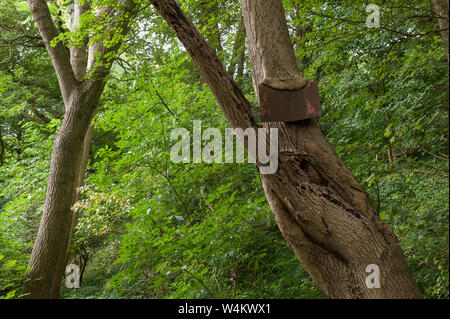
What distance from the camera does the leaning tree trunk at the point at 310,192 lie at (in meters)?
2.24

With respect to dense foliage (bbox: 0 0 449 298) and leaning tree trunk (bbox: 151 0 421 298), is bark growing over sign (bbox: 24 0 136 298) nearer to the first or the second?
dense foliage (bbox: 0 0 449 298)

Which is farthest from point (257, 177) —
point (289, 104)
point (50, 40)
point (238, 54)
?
point (238, 54)

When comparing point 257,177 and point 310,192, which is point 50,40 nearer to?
point 257,177

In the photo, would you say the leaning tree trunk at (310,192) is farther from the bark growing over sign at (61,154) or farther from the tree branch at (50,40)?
the tree branch at (50,40)

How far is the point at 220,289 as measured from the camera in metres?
3.50

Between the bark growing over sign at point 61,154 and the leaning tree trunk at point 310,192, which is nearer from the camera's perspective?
the leaning tree trunk at point 310,192

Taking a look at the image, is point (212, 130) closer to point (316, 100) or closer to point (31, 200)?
point (316, 100)

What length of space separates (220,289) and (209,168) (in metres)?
1.72

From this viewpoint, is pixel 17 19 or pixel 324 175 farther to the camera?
pixel 17 19

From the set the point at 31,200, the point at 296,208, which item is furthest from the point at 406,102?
the point at 31,200

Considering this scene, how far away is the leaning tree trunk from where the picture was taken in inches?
88.0

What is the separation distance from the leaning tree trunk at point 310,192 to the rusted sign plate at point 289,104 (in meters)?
0.05

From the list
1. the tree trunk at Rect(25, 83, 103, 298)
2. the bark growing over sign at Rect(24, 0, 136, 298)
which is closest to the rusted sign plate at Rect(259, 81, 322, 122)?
the bark growing over sign at Rect(24, 0, 136, 298)

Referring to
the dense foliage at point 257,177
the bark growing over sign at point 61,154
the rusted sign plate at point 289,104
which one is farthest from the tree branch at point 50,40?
the rusted sign plate at point 289,104
